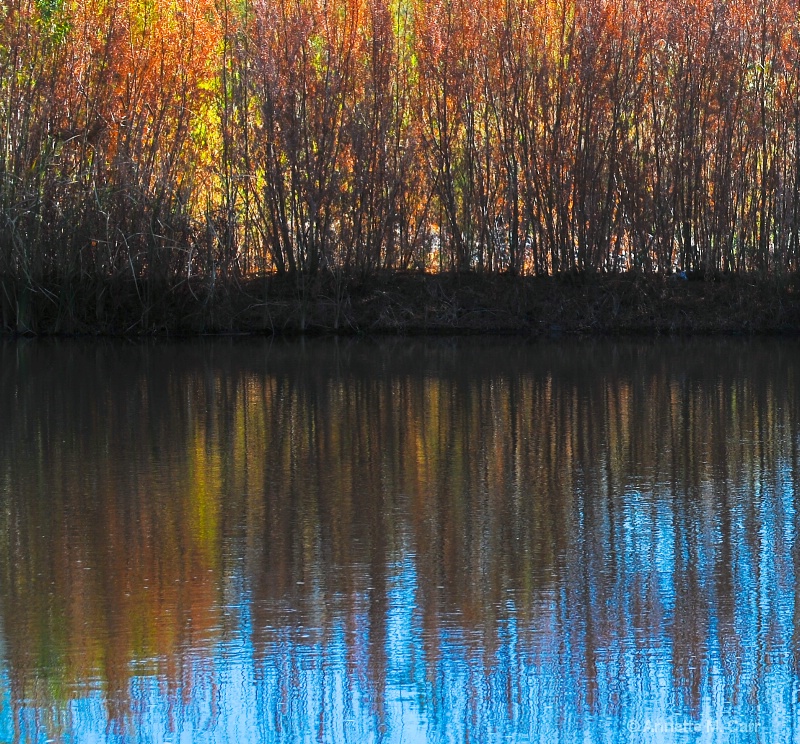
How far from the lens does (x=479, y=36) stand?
20953 millimetres

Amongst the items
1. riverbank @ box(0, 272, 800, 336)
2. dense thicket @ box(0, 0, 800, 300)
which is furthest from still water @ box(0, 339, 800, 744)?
dense thicket @ box(0, 0, 800, 300)

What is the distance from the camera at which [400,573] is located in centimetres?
544

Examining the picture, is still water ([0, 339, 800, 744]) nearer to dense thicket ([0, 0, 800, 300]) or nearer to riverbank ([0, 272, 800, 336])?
riverbank ([0, 272, 800, 336])

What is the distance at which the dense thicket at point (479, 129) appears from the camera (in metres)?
20.5

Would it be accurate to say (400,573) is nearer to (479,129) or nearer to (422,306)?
(422,306)

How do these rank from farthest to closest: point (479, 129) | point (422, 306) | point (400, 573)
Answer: point (479, 129) < point (422, 306) < point (400, 573)

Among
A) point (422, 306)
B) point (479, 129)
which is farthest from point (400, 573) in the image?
point (479, 129)

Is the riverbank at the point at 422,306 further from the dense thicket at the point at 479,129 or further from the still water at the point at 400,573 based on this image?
the still water at the point at 400,573

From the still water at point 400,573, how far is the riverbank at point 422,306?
8.44 meters

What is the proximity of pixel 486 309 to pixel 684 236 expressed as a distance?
3905 millimetres

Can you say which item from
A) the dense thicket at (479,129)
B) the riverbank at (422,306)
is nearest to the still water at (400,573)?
the riverbank at (422,306)

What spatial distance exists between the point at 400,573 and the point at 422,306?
15.5 meters

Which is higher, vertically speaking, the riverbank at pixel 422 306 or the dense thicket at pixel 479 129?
the dense thicket at pixel 479 129

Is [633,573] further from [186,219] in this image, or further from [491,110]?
[491,110]
